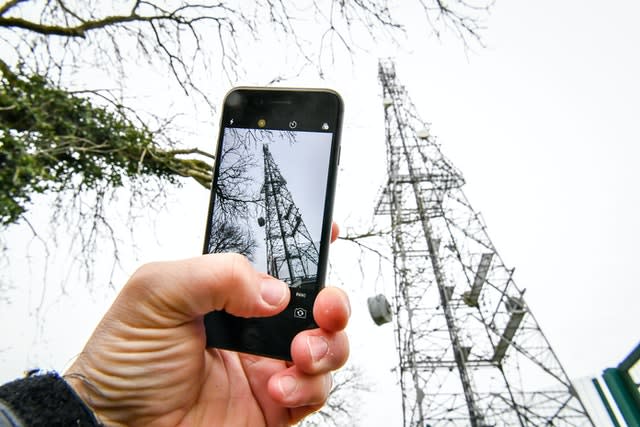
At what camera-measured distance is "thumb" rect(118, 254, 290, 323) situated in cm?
79

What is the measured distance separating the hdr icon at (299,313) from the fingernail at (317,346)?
61 millimetres

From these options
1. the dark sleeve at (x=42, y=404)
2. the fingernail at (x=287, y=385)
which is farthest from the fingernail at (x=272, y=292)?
the dark sleeve at (x=42, y=404)

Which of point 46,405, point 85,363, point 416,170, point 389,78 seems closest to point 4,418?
point 46,405

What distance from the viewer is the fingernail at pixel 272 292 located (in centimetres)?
83

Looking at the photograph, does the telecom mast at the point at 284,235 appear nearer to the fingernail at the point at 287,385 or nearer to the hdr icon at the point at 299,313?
the hdr icon at the point at 299,313

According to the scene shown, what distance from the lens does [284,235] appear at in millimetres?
1020

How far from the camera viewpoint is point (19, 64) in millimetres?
2150

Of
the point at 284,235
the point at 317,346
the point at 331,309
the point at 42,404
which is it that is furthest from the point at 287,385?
the point at 42,404

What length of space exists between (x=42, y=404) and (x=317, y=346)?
0.57 meters

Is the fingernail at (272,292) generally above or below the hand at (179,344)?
above

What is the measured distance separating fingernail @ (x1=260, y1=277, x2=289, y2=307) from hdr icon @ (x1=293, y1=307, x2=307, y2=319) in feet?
0.30

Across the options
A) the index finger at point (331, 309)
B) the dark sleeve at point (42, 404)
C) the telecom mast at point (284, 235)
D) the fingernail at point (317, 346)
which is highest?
the telecom mast at point (284, 235)

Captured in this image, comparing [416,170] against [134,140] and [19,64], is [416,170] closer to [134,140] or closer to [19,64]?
[134,140]

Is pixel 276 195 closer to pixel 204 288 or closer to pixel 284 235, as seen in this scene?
pixel 284 235
